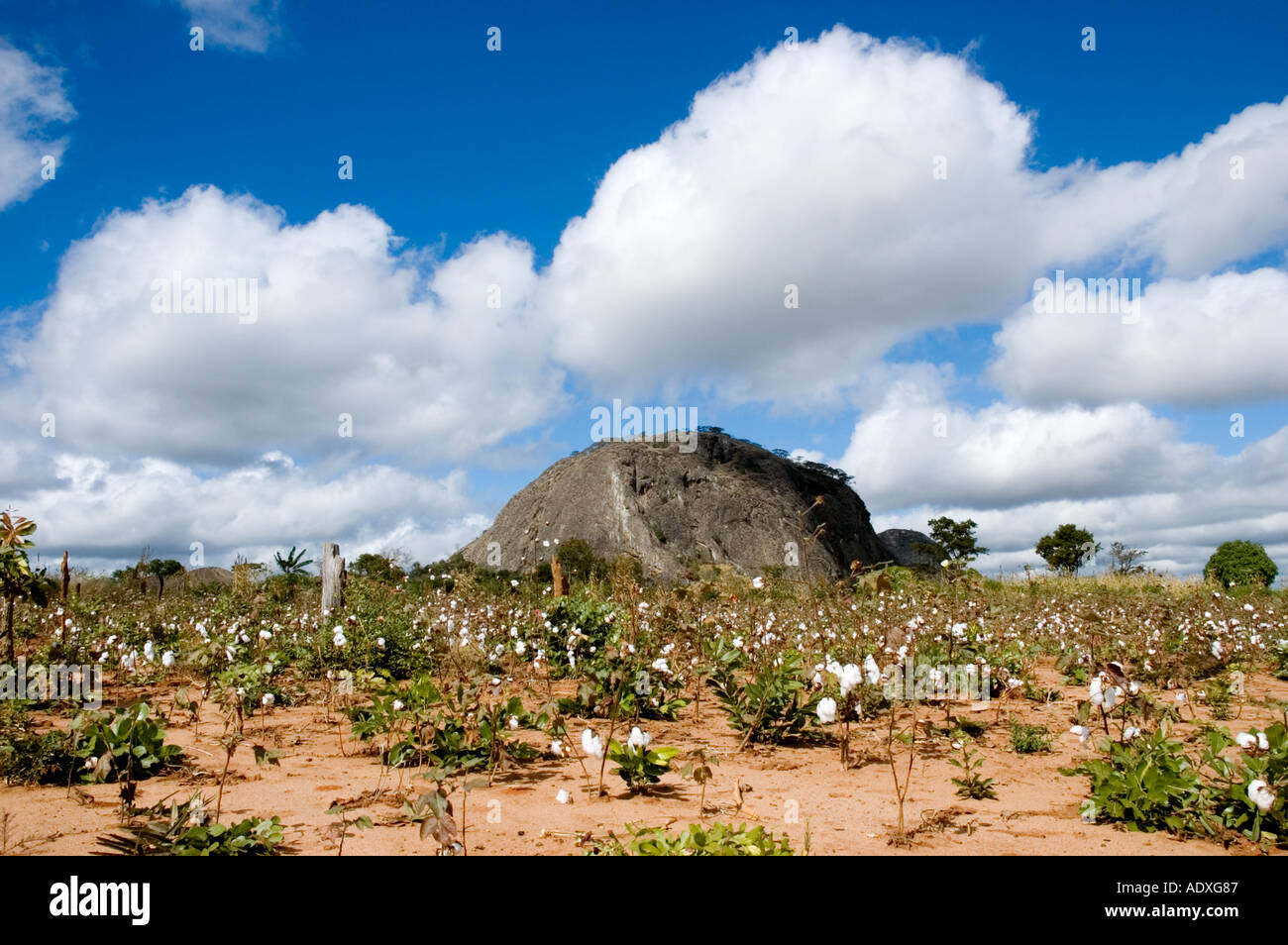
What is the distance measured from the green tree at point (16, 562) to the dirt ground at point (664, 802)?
216cm

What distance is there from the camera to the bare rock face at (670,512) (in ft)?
98.4

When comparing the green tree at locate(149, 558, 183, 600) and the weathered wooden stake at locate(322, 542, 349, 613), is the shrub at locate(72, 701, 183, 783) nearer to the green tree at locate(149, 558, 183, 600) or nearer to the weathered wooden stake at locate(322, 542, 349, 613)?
the weathered wooden stake at locate(322, 542, 349, 613)

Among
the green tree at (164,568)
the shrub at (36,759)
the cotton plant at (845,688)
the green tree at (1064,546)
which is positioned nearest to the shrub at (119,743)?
the shrub at (36,759)

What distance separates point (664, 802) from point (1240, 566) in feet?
90.8

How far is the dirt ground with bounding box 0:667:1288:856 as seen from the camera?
3.24 metres

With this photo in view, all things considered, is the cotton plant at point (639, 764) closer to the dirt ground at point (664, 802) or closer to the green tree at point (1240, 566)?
the dirt ground at point (664, 802)

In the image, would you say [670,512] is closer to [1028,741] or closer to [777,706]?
[777,706]

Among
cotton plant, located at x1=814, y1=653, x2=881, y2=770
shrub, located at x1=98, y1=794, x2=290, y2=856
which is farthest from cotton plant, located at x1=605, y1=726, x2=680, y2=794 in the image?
shrub, located at x1=98, y1=794, x2=290, y2=856

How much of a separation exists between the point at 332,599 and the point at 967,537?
28.9 m

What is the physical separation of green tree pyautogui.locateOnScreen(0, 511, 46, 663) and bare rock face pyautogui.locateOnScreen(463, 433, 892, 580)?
70.5ft

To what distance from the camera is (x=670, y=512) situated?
31828 mm

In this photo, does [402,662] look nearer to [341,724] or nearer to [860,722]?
[341,724]
